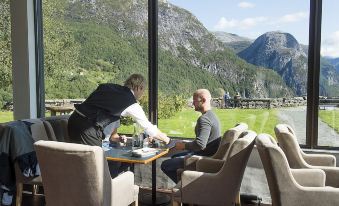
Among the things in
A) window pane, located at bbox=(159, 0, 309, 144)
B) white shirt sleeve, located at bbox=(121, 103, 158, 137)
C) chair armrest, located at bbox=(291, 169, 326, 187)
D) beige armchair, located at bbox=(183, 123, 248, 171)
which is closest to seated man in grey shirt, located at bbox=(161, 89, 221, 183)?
beige armchair, located at bbox=(183, 123, 248, 171)

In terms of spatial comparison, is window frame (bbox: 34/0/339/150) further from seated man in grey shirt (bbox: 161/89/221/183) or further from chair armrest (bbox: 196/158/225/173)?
chair armrest (bbox: 196/158/225/173)

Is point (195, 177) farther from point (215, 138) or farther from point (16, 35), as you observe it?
point (16, 35)

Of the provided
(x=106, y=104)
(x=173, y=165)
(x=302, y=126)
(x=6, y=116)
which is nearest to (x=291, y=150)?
(x=302, y=126)

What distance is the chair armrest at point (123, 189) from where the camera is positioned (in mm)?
2707

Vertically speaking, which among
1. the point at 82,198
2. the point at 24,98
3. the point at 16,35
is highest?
the point at 16,35

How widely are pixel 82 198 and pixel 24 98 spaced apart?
3.17 meters

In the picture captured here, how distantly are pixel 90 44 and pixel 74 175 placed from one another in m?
2.82

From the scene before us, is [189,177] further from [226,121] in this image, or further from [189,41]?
[189,41]

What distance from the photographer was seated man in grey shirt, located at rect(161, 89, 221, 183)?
11.3 feet

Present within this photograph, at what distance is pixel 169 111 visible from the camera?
15.3ft

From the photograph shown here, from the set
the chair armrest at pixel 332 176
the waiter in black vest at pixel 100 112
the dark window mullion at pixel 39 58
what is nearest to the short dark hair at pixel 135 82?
the waiter in black vest at pixel 100 112

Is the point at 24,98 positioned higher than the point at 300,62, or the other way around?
the point at 300,62

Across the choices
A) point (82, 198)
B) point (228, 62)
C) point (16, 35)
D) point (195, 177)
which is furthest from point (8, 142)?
point (228, 62)

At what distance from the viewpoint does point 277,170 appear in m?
2.67
